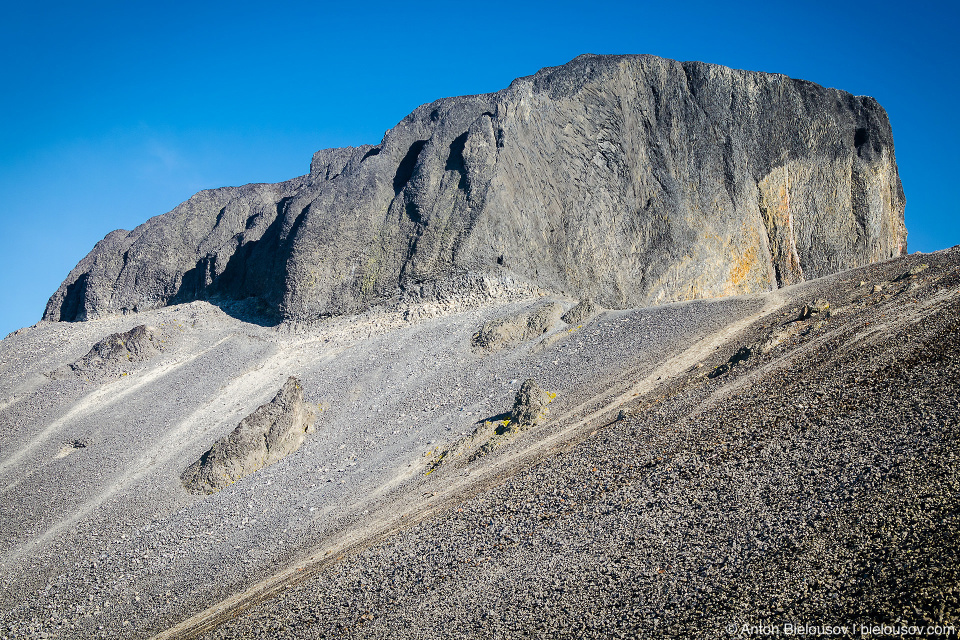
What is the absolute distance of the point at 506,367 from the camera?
25969mm

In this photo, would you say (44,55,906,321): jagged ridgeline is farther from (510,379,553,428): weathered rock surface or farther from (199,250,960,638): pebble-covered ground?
(199,250,960,638): pebble-covered ground

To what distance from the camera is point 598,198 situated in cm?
3525

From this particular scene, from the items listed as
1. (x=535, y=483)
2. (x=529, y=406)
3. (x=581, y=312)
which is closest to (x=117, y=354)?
(x=529, y=406)

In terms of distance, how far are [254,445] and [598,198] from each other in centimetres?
2489

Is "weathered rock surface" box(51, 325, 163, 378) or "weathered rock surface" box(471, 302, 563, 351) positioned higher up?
"weathered rock surface" box(51, 325, 163, 378)

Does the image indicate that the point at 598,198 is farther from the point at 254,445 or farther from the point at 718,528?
the point at 718,528

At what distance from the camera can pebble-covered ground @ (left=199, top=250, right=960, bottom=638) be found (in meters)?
8.01

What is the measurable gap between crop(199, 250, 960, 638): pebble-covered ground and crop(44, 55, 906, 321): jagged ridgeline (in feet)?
59.6

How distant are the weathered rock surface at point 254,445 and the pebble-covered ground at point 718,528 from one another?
10.5 meters

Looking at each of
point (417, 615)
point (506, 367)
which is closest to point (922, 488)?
point (417, 615)

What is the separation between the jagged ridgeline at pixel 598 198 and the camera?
112ft

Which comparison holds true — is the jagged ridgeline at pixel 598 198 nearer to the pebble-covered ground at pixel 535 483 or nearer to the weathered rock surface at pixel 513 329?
the weathered rock surface at pixel 513 329

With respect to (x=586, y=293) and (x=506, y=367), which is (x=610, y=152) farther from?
(x=506, y=367)

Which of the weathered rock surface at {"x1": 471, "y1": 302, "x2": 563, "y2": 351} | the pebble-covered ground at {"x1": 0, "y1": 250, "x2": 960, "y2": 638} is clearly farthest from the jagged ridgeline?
the pebble-covered ground at {"x1": 0, "y1": 250, "x2": 960, "y2": 638}
